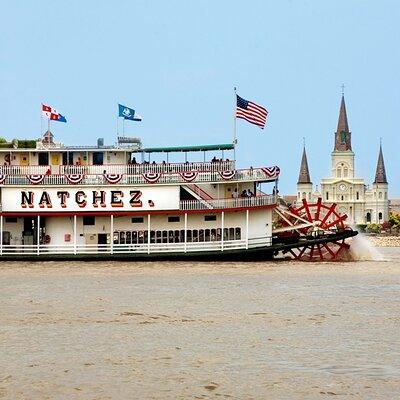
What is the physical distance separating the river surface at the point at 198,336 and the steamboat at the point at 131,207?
5.27m

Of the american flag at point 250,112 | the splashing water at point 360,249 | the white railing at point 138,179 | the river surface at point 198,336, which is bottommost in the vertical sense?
the river surface at point 198,336

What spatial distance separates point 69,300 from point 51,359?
10.1m

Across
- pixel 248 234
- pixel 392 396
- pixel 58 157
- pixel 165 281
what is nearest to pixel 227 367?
pixel 392 396

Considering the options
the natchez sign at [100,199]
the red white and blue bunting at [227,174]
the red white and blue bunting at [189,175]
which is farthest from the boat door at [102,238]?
the red white and blue bunting at [227,174]

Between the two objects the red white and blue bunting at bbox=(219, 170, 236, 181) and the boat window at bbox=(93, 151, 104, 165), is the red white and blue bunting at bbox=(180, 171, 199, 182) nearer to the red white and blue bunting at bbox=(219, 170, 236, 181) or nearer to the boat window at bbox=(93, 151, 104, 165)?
the red white and blue bunting at bbox=(219, 170, 236, 181)

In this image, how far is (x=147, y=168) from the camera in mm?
43125

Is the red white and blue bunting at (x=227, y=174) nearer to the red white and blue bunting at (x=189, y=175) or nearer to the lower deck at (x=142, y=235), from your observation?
the red white and blue bunting at (x=189, y=175)

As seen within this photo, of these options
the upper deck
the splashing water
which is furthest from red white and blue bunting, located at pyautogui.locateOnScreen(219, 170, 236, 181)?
the splashing water

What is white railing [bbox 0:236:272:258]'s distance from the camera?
140 feet

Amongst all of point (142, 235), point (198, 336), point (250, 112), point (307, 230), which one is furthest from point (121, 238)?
point (198, 336)

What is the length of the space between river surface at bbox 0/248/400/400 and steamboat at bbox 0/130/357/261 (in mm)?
5270

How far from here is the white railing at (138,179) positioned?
1677 inches

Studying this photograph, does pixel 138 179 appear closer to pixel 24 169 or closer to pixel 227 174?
pixel 227 174

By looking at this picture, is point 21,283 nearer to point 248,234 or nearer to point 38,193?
point 38,193
